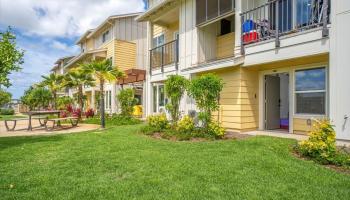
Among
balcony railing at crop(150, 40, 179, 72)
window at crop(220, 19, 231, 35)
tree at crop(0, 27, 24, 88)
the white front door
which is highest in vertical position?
window at crop(220, 19, 231, 35)

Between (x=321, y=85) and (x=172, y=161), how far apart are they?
20.9 feet

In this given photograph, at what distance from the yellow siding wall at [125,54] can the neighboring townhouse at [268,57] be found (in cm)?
842

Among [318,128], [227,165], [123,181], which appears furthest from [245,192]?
[318,128]

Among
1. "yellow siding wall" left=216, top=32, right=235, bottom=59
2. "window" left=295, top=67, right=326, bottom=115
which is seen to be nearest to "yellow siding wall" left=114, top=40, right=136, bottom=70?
"yellow siding wall" left=216, top=32, right=235, bottom=59

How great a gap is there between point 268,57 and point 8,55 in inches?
360

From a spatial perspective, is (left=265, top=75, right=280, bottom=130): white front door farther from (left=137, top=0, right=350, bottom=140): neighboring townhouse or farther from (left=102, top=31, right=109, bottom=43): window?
(left=102, top=31, right=109, bottom=43): window

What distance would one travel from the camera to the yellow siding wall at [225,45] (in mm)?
12797

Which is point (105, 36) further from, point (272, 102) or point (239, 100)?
point (272, 102)

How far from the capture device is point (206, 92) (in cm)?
948

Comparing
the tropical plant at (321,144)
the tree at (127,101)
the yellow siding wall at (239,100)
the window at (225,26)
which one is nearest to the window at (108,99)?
the tree at (127,101)

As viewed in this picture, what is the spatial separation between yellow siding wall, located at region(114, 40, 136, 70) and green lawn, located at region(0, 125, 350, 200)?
17.0 metres

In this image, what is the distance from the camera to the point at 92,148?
7.79 m

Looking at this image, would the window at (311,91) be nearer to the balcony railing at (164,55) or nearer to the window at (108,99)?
the balcony railing at (164,55)

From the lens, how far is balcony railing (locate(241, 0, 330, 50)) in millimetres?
8875
